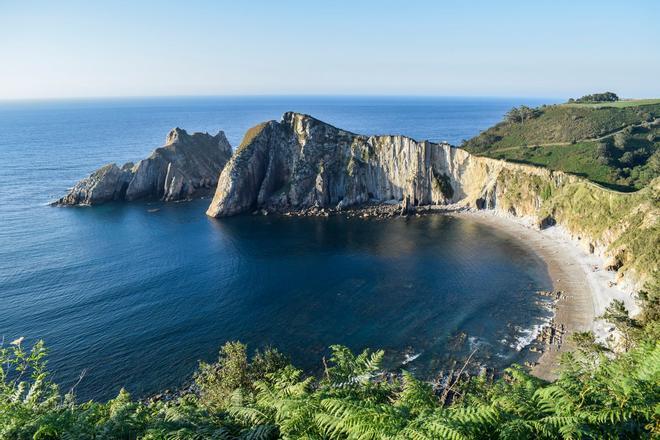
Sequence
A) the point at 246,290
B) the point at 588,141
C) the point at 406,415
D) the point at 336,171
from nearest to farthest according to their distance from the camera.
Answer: the point at 406,415 → the point at 246,290 → the point at 336,171 → the point at 588,141

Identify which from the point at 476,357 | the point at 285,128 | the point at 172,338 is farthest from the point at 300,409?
the point at 285,128

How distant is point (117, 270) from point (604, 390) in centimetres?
6564

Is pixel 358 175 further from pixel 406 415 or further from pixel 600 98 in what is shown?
pixel 600 98

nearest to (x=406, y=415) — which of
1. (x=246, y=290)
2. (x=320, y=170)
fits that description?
(x=246, y=290)

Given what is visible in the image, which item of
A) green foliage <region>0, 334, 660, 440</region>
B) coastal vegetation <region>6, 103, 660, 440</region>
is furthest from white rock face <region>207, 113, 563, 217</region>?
green foliage <region>0, 334, 660, 440</region>

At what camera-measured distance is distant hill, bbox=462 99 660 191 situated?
8150 centimetres

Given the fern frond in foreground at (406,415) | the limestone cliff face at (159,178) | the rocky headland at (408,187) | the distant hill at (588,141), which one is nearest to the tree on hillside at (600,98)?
the distant hill at (588,141)

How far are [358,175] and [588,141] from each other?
57.4 meters

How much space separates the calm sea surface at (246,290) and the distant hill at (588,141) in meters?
28.0

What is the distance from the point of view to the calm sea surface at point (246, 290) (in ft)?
140

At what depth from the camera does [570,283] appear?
55.6m

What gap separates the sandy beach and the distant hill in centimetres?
1635

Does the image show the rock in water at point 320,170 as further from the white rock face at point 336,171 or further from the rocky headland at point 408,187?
the rocky headland at point 408,187

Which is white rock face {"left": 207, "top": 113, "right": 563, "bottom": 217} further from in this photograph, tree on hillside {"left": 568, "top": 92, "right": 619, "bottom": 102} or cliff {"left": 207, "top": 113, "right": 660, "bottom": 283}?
tree on hillside {"left": 568, "top": 92, "right": 619, "bottom": 102}
